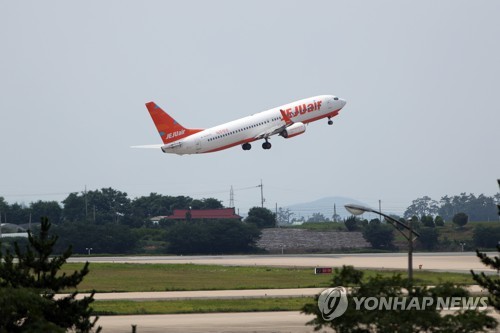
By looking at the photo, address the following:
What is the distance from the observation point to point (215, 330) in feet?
169

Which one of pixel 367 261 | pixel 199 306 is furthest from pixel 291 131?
pixel 199 306

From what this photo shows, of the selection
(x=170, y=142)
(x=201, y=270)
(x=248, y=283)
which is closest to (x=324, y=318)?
(x=248, y=283)

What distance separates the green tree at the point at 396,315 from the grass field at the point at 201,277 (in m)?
35.5

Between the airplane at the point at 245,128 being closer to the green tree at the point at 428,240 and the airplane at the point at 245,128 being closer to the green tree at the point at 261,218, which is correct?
the green tree at the point at 428,240

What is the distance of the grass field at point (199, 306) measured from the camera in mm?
61750

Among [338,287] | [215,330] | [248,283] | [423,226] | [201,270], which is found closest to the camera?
[338,287]

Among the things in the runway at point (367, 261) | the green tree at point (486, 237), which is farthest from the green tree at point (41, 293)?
the green tree at point (486, 237)

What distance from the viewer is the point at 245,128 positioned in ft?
378

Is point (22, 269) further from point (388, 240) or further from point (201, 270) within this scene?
point (388, 240)

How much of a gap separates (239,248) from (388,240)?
75.1 feet

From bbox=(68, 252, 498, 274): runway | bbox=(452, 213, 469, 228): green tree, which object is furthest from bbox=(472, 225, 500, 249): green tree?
bbox=(452, 213, 469, 228): green tree

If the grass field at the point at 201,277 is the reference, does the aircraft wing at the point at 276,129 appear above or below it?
above

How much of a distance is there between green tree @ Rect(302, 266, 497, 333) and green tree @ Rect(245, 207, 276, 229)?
445 ft

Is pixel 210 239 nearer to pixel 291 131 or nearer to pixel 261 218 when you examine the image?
pixel 261 218
